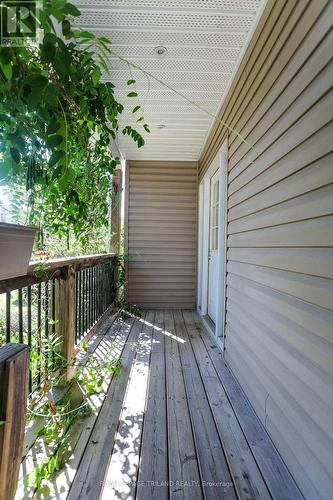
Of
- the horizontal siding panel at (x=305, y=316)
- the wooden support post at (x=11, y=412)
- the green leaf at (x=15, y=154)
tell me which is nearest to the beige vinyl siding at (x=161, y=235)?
the horizontal siding panel at (x=305, y=316)

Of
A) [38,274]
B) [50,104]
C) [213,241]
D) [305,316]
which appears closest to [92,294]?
[213,241]

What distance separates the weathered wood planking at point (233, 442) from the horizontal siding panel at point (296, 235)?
1.06m

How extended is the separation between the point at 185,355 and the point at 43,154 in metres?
2.21

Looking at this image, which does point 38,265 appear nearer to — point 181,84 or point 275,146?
point 275,146

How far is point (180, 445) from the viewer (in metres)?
1.49

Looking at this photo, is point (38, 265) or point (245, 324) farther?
point (245, 324)

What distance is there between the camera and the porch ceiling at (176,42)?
1.79 m

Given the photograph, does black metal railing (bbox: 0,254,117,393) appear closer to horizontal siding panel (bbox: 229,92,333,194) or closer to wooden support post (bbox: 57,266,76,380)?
wooden support post (bbox: 57,266,76,380)

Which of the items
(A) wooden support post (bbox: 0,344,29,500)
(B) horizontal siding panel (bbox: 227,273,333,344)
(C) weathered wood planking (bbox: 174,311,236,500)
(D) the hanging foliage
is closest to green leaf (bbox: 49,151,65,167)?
(D) the hanging foliage

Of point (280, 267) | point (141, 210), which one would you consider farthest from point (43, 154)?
point (141, 210)

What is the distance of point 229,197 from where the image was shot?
2.59 meters

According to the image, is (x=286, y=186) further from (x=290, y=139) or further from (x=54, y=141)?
(x=54, y=141)

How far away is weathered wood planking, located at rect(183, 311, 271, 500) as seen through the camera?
124 centimetres

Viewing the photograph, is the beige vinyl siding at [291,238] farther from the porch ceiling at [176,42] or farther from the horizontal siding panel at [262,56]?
the porch ceiling at [176,42]
